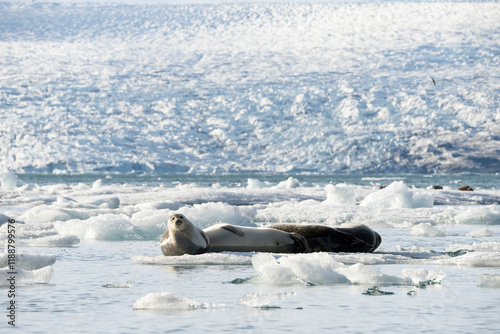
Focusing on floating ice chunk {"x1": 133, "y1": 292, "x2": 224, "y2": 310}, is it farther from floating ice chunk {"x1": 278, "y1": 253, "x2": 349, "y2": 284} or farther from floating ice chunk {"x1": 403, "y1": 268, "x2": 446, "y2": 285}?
floating ice chunk {"x1": 403, "y1": 268, "x2": 446, "y2": 285}

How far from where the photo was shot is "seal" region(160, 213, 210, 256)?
9531 mm

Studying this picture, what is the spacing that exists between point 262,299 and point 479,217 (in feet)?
39.5

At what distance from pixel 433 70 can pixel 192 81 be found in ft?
70.2

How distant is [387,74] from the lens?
75.9 meters

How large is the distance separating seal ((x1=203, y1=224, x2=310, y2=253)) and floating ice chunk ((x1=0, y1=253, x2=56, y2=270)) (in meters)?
2.05

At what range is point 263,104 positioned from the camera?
72.1 m

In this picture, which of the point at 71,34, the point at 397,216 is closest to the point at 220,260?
the point at 397,216

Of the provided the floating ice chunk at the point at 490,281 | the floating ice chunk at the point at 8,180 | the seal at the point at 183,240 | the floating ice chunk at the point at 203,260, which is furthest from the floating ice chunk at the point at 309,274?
the floating ice chunk at the point at 8,180

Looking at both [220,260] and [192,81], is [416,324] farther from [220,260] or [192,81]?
[192,81]

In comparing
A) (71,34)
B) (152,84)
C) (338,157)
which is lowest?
(338,157)

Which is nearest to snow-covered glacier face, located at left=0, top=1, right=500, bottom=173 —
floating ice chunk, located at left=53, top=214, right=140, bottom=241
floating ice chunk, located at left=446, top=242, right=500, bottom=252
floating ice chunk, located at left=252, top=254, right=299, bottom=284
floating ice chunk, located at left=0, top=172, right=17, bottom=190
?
floating ice chunk, located at left=0, top=172, right=17, bottom=190

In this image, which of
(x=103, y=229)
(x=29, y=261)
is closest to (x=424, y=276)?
(x=29, y=261)

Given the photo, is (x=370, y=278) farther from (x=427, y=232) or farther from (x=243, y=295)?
(x=427, y=232)

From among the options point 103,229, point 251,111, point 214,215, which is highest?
point 251,111
